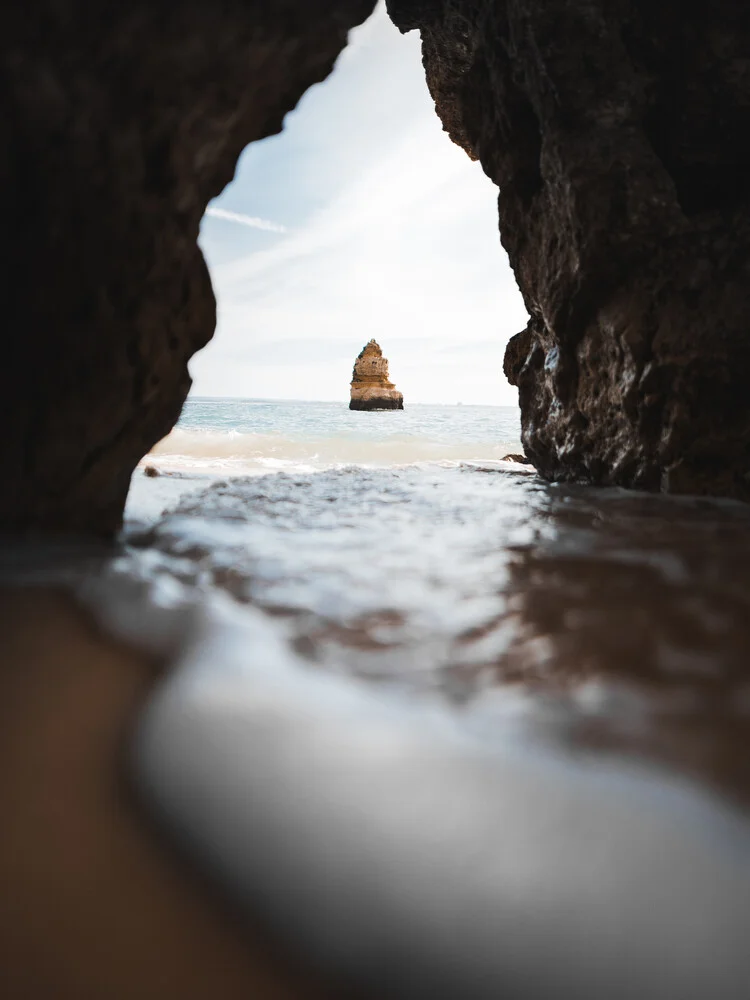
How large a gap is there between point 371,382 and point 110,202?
33.9 meters

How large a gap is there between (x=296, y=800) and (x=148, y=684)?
0.44 m

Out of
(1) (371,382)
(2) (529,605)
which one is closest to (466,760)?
(2) (529,605)

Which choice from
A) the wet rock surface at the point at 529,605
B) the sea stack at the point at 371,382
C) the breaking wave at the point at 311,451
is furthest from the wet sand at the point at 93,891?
the sea stack at the point at 371,382

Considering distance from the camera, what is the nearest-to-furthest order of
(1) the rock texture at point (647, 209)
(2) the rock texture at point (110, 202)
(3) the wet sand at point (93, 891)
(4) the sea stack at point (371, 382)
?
1. (3) the wet sand at point (93, 891)
2. (2) the rock texture at point (110, 202)
3. (1) the rock texture at point (647, 209)
4. (4) the sea stack at point (371, 382)

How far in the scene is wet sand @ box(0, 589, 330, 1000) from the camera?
56 centimetres

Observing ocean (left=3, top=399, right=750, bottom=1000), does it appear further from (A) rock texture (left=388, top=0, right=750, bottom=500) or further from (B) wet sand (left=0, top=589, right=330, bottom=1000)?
(A) rock texture (left=388, top=0, right=750, bottom=500)

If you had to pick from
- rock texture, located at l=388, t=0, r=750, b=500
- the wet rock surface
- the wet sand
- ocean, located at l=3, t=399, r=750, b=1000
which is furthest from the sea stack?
the wet sand

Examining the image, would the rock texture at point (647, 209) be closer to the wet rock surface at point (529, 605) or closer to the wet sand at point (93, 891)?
the wet rock surface at point (529, 605)

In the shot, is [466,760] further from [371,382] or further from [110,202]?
[371,382]

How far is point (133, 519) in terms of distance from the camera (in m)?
2.71

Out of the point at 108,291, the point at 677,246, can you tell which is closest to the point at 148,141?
the point at 108,291

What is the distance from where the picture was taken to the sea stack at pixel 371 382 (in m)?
34.6

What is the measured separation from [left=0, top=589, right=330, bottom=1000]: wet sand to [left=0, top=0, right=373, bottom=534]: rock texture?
1.23 metres

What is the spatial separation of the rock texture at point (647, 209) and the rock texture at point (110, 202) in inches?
75.3
